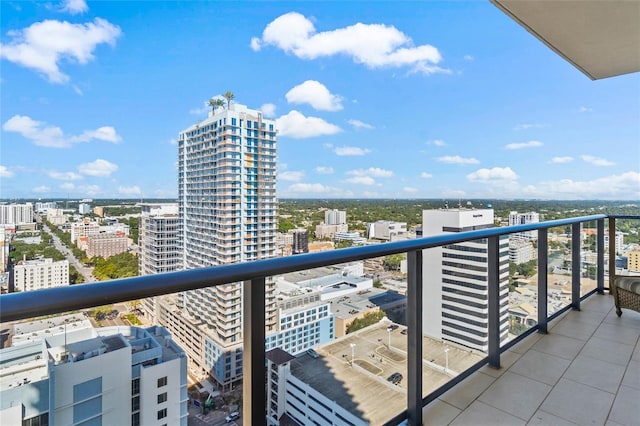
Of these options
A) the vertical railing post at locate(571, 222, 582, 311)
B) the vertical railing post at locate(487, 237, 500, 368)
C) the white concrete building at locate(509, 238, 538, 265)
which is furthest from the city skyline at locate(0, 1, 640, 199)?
the vertical railing post at locate(487, 237, 500, 368)

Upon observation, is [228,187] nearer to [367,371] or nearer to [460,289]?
[460,289]

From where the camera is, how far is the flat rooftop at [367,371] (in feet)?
4.73

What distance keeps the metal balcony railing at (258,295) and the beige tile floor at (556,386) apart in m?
0.10

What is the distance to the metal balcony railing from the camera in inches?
28.7

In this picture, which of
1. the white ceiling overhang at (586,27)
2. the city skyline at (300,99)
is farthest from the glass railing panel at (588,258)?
the city skyline at (300,99)

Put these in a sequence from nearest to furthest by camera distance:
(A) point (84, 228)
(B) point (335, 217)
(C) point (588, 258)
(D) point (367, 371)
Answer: (D) point (367, 371) → (C) point (588, 258) → (A) point (84, 228) → (B) point (335, 217)

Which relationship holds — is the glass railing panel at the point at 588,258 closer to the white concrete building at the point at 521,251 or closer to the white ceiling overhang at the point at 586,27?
the white concrete building at the point at 521,251

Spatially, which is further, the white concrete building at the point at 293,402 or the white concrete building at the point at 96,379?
the white concrete building at the point at 293,402

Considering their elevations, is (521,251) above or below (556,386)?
above

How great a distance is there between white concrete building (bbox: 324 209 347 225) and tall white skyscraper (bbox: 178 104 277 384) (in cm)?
351

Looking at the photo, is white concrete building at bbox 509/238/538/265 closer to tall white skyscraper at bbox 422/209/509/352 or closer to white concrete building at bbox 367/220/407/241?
tall white skyscraper at bbox 422/209/509/352

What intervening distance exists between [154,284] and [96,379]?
0.96 ft

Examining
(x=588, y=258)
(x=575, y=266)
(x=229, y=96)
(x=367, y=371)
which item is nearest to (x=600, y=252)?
(x=588, y=258)

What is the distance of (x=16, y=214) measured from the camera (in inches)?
318
